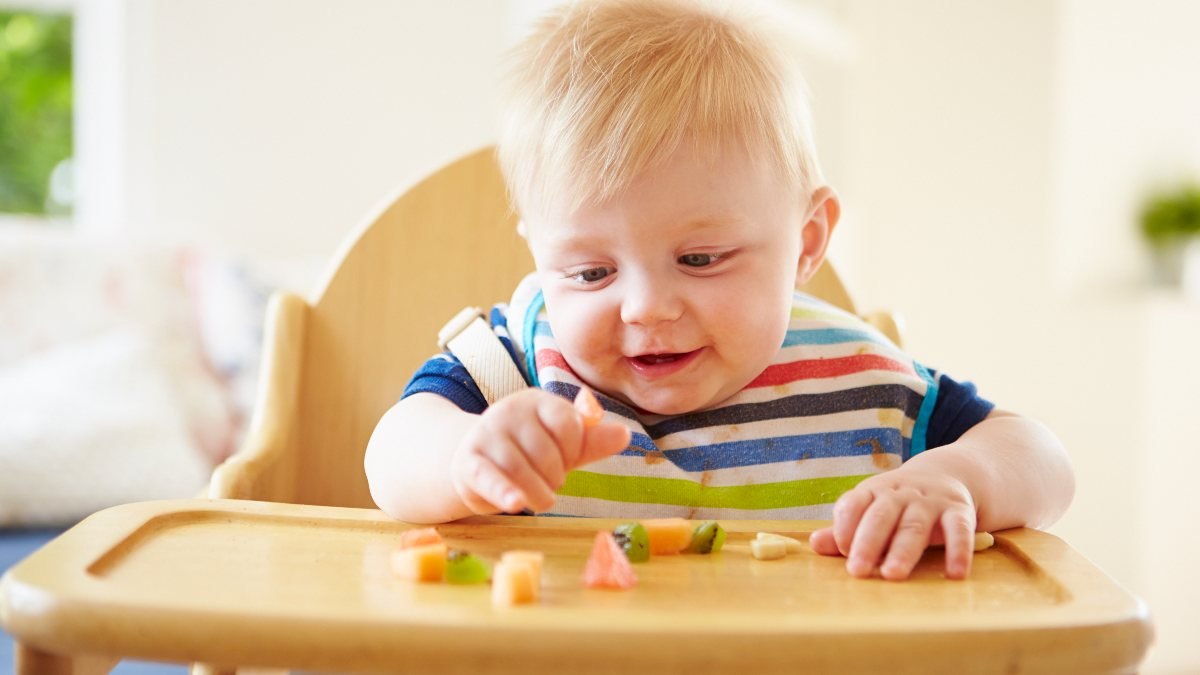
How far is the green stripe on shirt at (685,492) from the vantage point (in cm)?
84

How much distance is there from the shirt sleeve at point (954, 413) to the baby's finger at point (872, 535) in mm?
281

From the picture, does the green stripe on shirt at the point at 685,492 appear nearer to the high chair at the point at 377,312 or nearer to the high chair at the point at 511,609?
the high chair at the point at 511,609

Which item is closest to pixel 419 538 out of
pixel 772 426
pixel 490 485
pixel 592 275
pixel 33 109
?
pixel 490 485

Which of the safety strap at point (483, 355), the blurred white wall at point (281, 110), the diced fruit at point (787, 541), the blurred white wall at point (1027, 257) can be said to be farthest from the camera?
the blurred white wall at point (281, 110)

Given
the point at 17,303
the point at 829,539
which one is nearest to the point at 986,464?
the point at 829,539

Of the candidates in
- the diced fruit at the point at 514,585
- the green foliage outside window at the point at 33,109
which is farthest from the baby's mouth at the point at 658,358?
the green foliage outside window at the point at 33,109

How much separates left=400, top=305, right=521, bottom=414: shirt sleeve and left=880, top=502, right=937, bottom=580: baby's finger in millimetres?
328

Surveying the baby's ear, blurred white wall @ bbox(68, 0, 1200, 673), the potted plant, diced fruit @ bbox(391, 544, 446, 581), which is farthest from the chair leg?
the potted plant

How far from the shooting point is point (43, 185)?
2.83m

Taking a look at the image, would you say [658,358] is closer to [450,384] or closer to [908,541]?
[450,384]

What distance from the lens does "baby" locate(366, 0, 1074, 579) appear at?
758mm

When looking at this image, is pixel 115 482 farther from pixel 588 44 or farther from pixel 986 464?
pixel 986 464

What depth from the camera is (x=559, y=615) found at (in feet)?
1.57

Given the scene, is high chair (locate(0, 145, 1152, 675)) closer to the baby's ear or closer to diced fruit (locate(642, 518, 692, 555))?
diced fruit (locate(642, 518, 692, 555))
